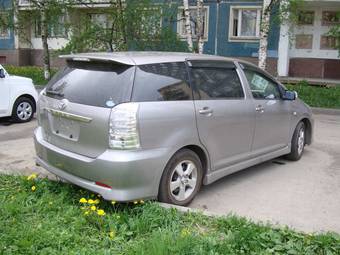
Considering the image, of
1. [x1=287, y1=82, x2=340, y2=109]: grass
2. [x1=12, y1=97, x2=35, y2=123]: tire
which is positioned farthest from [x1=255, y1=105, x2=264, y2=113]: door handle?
[x1=287, y1=82, x2=340, y2=109]: grass

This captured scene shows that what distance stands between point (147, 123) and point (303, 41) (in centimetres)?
1674

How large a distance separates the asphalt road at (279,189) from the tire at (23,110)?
185 centimetres

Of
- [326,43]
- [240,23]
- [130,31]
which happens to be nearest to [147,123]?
[130,31]

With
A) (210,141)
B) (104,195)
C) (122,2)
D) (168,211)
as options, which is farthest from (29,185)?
(122,2)

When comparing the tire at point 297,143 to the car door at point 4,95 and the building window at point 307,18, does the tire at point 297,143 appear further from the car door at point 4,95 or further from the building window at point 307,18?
the building window at point 307,18

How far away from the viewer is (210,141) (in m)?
5.08

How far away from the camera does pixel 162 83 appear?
4.66 metres

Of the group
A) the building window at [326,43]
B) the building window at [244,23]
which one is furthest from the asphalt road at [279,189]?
the building window at [244,23]

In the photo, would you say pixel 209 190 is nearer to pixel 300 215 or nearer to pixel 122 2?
pixel 300 215

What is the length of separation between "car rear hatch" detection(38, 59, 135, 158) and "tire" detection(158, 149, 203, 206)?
748 millimetres

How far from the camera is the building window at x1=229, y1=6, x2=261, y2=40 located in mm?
20000

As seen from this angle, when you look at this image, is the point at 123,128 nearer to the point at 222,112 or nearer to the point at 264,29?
the point at 222,112

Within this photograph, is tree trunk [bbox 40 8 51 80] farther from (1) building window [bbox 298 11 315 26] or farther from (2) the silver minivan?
(2) the silver minivan

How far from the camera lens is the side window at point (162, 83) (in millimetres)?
4465
